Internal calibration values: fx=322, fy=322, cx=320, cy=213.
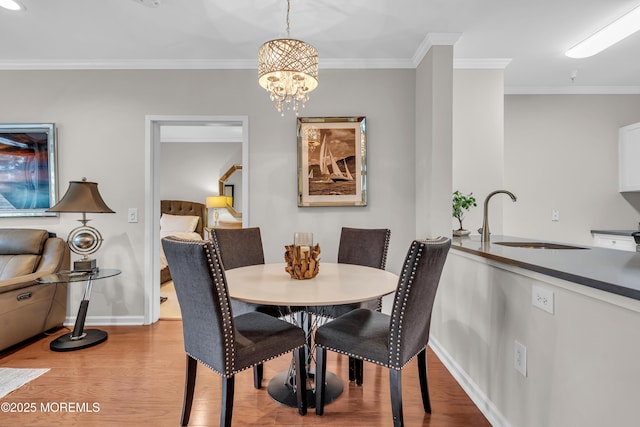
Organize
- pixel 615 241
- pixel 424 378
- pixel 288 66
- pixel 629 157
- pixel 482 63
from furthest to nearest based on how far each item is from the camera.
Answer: pixel 629 157 < pixel 615 241 < pixel 482 63 < pixel 288 66 < pixel 424 378

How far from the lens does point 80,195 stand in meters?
2.58

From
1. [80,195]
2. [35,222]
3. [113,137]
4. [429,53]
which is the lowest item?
[35,222]

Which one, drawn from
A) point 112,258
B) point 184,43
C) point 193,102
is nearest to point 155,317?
point 112,258

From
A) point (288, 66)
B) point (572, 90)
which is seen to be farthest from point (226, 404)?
point (572, 90)

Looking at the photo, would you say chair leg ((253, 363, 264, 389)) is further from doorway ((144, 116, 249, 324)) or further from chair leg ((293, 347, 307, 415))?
doorway ((144, 116, 249, 324))

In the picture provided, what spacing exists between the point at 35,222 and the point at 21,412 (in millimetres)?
1926

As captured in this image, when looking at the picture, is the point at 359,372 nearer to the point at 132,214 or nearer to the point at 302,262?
the point at 302,262

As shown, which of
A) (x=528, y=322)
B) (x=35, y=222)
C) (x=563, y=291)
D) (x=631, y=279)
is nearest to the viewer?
(x=631, y=279)

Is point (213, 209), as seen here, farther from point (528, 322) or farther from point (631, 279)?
point (631, 279)

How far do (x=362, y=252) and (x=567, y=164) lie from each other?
266 centimetres

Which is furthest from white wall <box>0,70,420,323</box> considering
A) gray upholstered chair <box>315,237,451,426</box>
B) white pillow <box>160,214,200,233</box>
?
white pillow <box>160,214,200,233</box>

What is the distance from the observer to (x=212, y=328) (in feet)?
4.56

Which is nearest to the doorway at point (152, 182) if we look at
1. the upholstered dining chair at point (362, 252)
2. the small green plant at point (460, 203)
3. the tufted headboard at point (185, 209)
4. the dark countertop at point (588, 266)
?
the upholstered dining chair at point (362, 252)

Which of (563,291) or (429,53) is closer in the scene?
(563,291)
